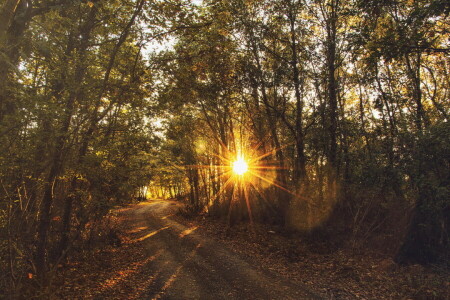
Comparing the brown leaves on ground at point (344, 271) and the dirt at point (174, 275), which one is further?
the dirt at point (174, 275)

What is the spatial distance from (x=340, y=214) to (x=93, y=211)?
1199cm

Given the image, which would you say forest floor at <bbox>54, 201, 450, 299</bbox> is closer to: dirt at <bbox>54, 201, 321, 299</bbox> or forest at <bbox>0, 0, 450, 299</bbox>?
dirt at <bbox>54, 201, 321, 299</bbox>

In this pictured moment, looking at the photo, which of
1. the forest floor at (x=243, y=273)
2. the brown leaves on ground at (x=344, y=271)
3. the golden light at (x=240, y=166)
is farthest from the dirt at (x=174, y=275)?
the golden light at (x=240, y=166)

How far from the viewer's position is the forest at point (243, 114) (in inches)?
289

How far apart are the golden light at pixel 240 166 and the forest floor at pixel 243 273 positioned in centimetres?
605

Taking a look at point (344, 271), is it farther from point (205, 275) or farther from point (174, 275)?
point (174, 275)

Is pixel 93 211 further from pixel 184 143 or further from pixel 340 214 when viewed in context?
pixel 184 143

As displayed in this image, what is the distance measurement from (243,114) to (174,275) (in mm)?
11651

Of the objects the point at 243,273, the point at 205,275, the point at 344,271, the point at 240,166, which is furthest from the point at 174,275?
the point at 240,166

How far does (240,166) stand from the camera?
20359 mm

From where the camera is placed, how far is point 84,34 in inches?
373

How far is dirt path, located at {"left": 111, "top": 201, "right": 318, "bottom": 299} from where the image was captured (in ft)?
27.0

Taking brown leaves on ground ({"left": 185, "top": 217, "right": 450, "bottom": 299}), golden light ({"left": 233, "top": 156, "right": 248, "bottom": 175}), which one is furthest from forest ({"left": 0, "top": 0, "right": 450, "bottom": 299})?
golden light ({"left": 233, "top": 156, "right": 248, "bottom": 175})

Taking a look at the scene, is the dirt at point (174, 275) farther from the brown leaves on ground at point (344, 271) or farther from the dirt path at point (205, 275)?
the brown leaves on ground at point (344, 271)
